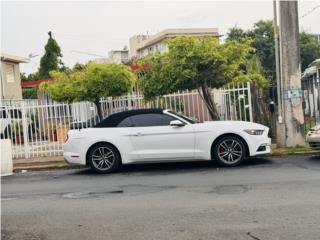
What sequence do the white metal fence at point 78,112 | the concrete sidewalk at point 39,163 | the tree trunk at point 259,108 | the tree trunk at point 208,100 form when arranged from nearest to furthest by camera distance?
the concrete sidewalk at point 39,163 < the tree trunk at point 208,100 < the white metal fence at point 78,112 < the tree trunk at point 259,108

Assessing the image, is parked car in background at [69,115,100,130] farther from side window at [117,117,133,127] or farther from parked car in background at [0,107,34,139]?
side window at [117,117,133,127]

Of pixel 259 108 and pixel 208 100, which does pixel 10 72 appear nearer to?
pixel 208 100

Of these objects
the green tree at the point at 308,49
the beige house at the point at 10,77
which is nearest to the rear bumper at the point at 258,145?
the beige house at the point at 10,77

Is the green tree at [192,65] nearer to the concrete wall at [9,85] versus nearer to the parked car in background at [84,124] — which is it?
the parked car in background at [84,124]

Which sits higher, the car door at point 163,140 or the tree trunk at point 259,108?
the tree trunk at point 259,108

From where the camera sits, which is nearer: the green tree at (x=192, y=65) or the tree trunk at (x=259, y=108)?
the green tree at (x=192, y=65)

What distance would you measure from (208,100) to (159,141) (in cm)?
417

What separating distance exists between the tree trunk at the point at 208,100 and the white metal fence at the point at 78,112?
0.34 meters

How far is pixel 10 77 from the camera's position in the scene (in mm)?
33969

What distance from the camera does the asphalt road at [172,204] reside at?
585 centimetres

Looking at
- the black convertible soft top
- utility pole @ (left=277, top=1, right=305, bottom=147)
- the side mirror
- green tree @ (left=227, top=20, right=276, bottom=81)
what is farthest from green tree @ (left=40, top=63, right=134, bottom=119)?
green tree @ (left=227, top=20, right=276, bottom=81)

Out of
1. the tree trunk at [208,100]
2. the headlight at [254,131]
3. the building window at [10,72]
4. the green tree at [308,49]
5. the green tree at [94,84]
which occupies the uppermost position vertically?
the green tree at [308,49]

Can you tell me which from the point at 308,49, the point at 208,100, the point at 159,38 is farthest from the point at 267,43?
the point at 208,100

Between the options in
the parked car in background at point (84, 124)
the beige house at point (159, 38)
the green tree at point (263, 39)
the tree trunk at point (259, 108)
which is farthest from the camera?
the beige house at point (159, 38)
